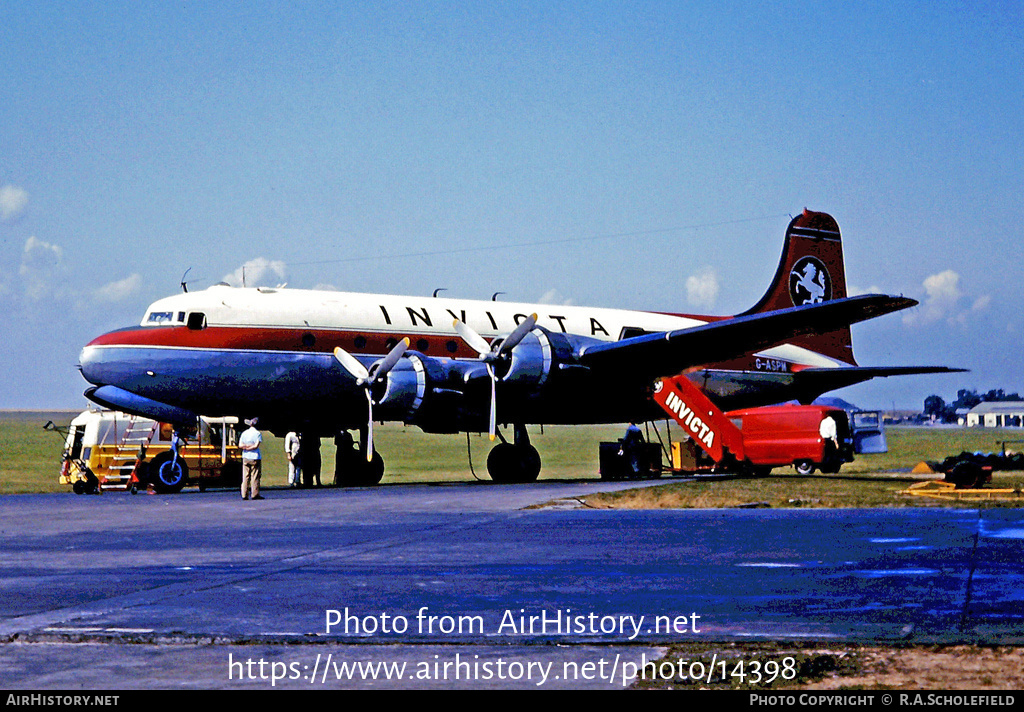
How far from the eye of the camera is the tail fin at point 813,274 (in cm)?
3797

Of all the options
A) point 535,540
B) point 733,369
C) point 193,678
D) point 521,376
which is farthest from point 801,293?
point 193,678

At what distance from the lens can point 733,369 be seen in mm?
34312

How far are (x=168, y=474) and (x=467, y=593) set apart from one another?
17955 millimetres

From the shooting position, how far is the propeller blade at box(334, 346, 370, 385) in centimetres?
2703

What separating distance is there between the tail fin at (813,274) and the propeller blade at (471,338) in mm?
12063

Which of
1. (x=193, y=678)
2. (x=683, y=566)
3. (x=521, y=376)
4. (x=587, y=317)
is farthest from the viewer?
(x=587, y=317)

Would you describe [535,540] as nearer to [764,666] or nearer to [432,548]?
[432,548]

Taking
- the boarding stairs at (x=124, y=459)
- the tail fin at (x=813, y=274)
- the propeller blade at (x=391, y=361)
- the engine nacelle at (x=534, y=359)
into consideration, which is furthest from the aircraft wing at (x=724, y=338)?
the boarding stairs at (x=124, y=459)

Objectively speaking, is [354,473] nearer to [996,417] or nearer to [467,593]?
[467,593]

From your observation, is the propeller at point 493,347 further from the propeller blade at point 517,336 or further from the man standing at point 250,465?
the man standing at point 250,465

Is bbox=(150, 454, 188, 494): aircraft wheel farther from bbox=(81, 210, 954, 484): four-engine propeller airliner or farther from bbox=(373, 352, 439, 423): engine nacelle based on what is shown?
bbox=(373, 352, 439, 423): engine nacelle

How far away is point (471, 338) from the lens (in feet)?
93.3

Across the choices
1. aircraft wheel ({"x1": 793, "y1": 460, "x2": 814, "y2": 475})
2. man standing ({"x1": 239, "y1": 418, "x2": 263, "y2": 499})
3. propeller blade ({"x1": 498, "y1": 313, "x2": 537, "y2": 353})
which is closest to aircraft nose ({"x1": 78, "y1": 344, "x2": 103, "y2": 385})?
man standing ({"x1": 239, "y1": 418, "x2": 263, "y2": 499})

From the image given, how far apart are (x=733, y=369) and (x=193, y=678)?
29.1 meters
